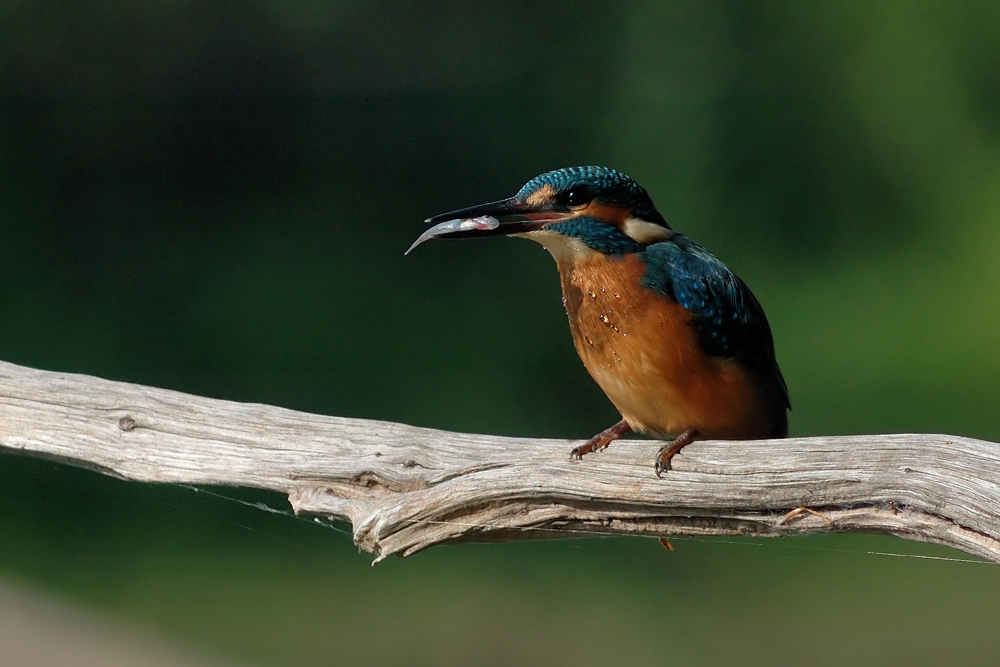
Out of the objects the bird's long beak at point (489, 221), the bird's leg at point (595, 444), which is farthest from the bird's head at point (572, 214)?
the bird's leg at point (595, 444)

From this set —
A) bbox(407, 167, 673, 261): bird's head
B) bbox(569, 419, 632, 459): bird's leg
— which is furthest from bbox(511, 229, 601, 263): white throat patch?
bbox(569, 419, 632, 459): bird's leg

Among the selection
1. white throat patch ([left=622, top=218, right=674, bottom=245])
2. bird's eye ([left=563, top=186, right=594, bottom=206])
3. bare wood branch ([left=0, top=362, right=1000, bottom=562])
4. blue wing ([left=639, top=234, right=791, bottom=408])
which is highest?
bird's eye ([left=563, top=186, right=594, bottom=206])

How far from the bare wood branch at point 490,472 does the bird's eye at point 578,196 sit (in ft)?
0.68

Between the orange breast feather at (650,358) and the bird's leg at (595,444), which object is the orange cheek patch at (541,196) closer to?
the orange breast feather at (650,358)

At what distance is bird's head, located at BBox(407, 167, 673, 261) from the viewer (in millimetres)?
744

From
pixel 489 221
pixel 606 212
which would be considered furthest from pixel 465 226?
pixel 606 212

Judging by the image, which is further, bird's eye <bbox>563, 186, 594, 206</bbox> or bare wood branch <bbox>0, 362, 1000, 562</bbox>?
bird's eye <bbox>563, 186, 594, 206</bbox>

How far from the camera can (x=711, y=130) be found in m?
1.56

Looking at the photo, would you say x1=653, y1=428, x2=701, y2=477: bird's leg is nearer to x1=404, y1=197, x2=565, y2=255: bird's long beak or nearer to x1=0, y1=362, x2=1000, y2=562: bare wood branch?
x1=0, y1=362, x2=1000, y2=562: bare wood branch

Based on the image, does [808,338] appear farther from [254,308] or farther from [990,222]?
[254,308]

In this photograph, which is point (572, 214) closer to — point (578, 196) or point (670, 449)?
Answer: point (578, 196)

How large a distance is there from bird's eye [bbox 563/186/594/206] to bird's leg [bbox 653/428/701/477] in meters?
0.21

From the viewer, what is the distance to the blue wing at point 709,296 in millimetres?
777

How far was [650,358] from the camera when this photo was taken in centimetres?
77
